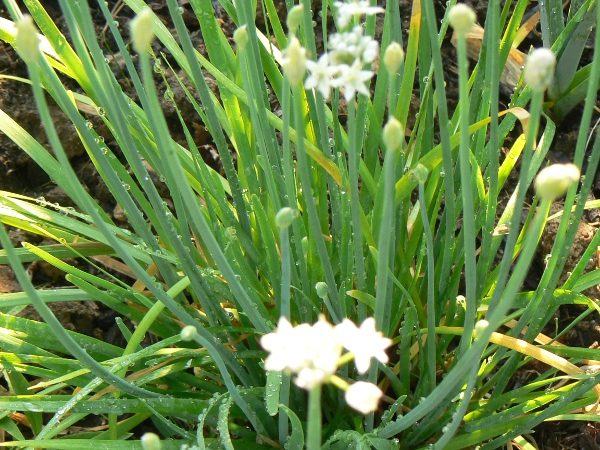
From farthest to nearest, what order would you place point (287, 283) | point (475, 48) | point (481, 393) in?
point (475, 48), point (481, 393), point (287, 283)

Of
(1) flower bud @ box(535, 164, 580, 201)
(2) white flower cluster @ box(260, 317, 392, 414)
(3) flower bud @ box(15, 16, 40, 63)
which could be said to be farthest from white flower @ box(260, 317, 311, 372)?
(3) flower bud @ box(15, 16, 40, 63)

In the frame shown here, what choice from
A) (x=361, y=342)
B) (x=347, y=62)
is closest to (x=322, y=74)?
(x=347, y=62)

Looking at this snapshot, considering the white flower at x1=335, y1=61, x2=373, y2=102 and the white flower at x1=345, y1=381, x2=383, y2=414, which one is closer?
the white flower at x1=345, y1=381, x2=383, y2=414

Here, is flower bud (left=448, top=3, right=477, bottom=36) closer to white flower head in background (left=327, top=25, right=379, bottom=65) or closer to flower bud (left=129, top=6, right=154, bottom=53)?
white flower head in background (left=327, top=25, right=379, bottom=65)

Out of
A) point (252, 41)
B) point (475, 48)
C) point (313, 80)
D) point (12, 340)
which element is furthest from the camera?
point (475, 48)

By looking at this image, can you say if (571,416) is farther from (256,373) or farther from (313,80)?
(313,80)

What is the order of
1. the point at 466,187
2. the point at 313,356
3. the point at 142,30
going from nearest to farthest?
the point at 313,356 < the point at 142,30 < the point at 466,187

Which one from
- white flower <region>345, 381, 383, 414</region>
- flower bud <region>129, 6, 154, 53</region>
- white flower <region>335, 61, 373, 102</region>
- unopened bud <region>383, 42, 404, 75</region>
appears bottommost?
white flower <region>345, 381, 383, 414</region>

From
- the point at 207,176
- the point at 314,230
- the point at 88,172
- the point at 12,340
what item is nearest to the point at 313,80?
the point at 314,230

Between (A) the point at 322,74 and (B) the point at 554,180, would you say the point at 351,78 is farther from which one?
(B) the point at 554,180
